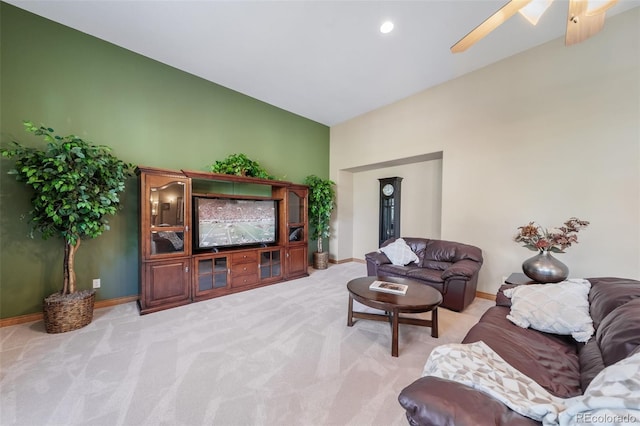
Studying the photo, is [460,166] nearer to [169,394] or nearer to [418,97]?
[418,97]

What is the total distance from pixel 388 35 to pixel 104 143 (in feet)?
12.1

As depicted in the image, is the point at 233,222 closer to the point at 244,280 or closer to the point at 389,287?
the point at 244,280

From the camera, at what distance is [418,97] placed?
4.02 metres

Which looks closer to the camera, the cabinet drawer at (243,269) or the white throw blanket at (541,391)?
the white throw blanket at (541,391)

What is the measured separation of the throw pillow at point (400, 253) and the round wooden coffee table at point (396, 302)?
105 centimetres

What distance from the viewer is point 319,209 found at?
4.88 m

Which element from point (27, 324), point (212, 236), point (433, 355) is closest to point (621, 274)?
point (433, 355)

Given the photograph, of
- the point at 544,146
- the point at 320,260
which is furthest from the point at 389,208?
the point at 544,146

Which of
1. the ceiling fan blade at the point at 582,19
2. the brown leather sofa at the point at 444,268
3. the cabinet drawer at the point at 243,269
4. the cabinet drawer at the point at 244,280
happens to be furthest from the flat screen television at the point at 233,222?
the ceiling fan blade at the point at 582,19

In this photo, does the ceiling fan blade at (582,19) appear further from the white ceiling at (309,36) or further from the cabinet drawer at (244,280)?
the cabinet drawer at (244,280)

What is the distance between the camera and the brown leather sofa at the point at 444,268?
9.24ft

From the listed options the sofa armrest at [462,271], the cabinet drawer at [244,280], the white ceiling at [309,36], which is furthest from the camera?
the cabinet drawer at [244,280]

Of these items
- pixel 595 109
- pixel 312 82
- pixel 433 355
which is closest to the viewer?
pixel 433 355

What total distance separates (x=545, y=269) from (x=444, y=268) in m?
1.17
